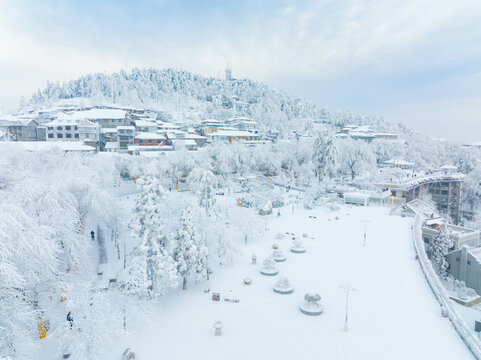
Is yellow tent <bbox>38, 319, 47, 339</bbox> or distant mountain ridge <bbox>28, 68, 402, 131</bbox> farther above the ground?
distant mountain ridge <bbox>28, 68, 402, 131</bbox>

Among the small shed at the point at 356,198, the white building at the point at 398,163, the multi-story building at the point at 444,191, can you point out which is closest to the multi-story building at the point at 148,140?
the small shed at the point at 356,198

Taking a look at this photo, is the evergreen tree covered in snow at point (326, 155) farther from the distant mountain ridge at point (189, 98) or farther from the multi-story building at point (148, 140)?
the distant mountain ridge at point (189, 98)

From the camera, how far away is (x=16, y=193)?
607 inches

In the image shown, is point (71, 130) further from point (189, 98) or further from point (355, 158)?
point (189, 98)

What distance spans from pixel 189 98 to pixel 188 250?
479ft

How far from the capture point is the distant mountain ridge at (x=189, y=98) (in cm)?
13175

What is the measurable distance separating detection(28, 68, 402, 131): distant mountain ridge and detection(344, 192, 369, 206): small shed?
79.4 metres

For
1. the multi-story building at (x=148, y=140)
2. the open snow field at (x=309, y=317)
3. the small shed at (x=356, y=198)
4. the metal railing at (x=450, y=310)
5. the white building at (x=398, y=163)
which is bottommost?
the open snow field at (x=309, y=317)

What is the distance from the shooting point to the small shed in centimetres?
4166

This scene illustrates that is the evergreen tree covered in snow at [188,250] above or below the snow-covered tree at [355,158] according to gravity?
below

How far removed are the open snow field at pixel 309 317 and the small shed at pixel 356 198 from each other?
1743cm

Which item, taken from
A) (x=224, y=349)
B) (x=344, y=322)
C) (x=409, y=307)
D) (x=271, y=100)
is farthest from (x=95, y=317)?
(x=271, y=100)

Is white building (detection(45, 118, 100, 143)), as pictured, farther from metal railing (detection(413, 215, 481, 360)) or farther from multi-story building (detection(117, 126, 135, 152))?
metal railing (detection(413, 215, 481, 360))

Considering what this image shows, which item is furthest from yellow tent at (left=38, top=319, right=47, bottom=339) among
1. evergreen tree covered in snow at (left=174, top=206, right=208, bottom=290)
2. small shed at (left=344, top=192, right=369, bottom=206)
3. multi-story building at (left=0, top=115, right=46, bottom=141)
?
multi-story building at (left=0, top=115, right=46, bottom=141)
